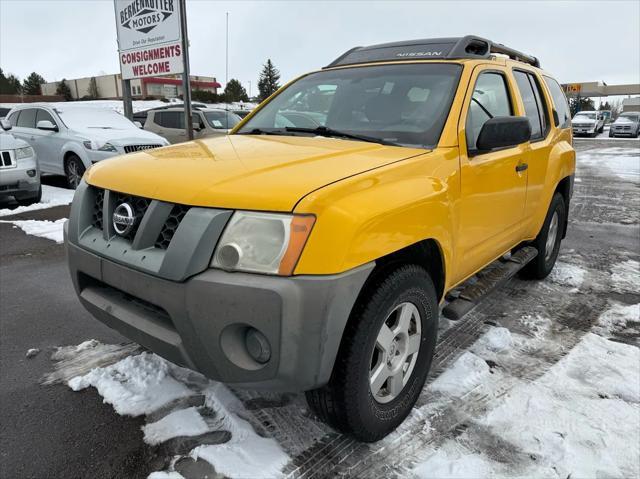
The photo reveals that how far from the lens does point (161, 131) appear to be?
1259 cm

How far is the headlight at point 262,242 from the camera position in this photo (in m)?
1.74

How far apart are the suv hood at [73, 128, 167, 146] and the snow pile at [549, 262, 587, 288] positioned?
22.8 feet

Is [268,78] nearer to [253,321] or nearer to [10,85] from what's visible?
[10,85]

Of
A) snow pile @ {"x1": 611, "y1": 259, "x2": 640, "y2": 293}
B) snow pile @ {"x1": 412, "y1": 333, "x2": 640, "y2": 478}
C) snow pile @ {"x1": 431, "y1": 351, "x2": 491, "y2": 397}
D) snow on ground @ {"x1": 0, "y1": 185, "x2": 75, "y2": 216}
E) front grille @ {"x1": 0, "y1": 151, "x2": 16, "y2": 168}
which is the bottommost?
snow pile @ {"x1": 611, "y1": 259, "x2": 640, "y2": 293}

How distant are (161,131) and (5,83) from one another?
220ft

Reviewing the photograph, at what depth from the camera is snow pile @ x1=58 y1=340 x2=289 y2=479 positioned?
2119mm

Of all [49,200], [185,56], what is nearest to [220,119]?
[185,56]

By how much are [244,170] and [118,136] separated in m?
7.65

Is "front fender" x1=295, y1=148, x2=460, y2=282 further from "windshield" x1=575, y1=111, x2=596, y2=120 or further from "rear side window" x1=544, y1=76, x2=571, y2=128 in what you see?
"windshield" x1=575, y1=111, x2=596, y2=120

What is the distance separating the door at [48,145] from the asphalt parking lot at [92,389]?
3.25 m

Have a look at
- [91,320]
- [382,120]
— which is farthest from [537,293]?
[91,320]

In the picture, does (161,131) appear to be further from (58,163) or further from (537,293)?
(537,293)

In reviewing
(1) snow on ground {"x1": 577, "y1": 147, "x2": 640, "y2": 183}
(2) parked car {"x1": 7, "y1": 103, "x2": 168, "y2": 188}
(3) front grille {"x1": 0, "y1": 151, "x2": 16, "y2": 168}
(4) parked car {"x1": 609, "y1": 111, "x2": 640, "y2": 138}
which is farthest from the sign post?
(4) parked car {"x1": 609, "y1": 111, "x2": 640, "y2": 138}

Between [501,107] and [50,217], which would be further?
[50,217]
